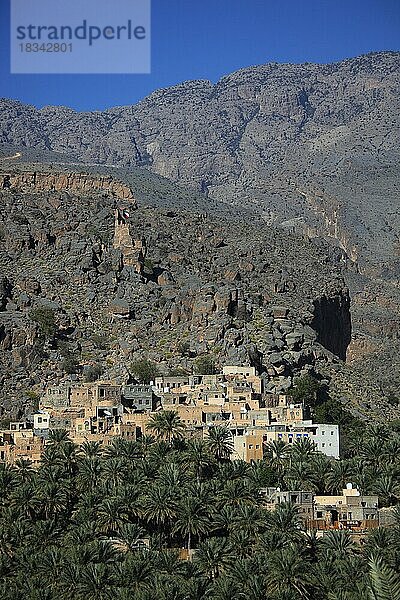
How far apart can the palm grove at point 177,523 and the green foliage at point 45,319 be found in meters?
35.3

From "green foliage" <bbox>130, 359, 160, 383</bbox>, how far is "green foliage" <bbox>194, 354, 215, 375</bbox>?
3.20m

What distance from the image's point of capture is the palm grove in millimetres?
66375

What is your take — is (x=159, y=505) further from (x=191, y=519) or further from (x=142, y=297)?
(x=142, y=297)

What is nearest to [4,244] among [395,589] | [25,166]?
[25,166]

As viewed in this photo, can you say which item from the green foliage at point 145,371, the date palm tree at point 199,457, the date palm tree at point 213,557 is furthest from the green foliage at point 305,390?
the date palm tree at point 213,557

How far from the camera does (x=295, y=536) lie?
230ft

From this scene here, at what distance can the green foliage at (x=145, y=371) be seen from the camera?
347 ft

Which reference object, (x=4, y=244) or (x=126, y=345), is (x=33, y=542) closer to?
(x=126, y=345)

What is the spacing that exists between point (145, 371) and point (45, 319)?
637 inches

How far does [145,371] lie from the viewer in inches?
4225

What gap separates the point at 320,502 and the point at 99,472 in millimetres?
12529

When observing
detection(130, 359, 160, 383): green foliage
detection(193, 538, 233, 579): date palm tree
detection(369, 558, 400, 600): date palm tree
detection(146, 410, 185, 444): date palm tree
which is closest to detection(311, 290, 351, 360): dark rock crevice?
detection(130, 359, 160, 383): green foliage

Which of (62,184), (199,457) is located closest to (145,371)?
(199,457)

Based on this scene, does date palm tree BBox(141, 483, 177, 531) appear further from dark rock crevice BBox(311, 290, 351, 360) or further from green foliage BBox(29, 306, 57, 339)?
dark rock crevice BBox(311, 290, 351, 360)
